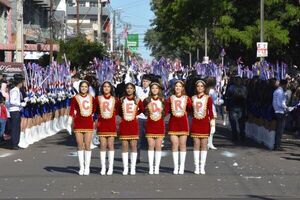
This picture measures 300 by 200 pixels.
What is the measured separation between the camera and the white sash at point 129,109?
14.7 m

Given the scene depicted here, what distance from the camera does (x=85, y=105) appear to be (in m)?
14.8

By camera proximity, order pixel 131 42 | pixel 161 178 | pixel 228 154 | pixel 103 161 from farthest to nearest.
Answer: pixel 131 42
pixel 228 154
pixel 103 161
pixel 161 178

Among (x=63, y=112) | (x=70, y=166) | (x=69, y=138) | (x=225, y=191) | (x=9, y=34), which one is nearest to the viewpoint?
(x=225, y=191)

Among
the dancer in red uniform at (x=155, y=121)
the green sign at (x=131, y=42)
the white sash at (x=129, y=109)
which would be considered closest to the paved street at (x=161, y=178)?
the dancer in red uniform at (x=155, y=121)

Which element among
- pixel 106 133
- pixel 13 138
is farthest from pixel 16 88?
pixel 106 133

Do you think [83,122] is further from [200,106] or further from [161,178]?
[200,106]

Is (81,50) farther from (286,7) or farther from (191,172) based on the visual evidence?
(191,172)

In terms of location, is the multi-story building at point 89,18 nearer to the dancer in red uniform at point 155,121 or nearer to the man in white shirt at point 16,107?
the man in white shirt at point 16,107

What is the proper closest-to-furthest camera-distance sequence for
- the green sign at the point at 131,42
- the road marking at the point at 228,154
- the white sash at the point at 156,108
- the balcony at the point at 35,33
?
the white sash at the point at 156,108 → the road marking at the point at 228,154 → the balcony at the point at 35,33 → the green sign at the point at 131,42

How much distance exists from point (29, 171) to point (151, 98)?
2.71 m

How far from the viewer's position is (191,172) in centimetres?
1503

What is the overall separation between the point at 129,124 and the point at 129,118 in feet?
0.35

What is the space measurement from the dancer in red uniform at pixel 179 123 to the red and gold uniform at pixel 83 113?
1424 millimetres

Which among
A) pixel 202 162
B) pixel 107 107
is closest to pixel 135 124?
pixel 107 107
